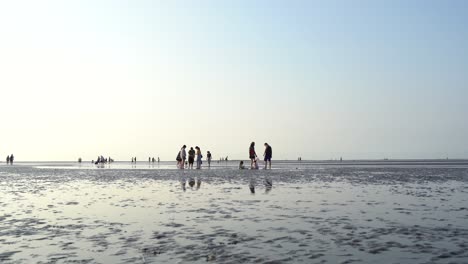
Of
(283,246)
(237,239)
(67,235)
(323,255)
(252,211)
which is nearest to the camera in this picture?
(323,255)

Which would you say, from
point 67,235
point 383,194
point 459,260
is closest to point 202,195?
point 383,194

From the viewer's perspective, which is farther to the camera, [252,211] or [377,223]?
[252,211]

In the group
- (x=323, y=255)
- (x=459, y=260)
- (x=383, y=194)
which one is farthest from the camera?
(x=383, y=194)

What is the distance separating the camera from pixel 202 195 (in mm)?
17547

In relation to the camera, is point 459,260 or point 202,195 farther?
point 202,195

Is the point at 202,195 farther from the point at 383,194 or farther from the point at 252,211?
the point at 383,194

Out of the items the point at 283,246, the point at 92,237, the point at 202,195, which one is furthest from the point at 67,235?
the point at 202,195

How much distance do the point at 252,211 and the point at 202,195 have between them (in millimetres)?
5110

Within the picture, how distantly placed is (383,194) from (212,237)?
10.7 meters

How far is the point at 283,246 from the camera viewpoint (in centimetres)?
809

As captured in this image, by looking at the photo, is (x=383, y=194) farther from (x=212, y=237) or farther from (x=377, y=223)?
(x=212, y=237)

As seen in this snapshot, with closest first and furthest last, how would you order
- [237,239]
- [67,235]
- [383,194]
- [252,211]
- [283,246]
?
1. [283,246]
2. [237,239]
3. [67,235]
4. [252,211]
5. [383,194]

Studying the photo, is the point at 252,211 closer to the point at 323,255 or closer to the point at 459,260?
the point at 323,255

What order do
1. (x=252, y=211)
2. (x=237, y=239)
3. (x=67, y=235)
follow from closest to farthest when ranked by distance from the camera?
(x=237, y=239)
(x=67, y=235)
(x=252, y=211)
